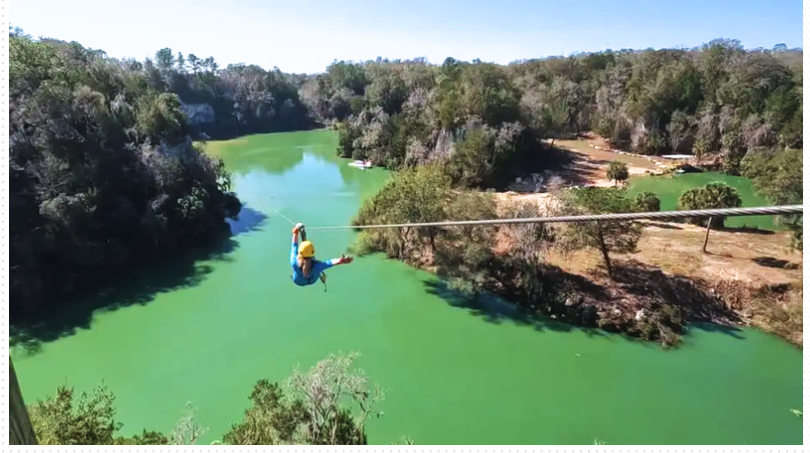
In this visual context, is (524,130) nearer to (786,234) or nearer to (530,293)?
(786,234)

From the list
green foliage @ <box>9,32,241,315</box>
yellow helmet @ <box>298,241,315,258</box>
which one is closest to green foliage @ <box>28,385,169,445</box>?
yellow helmet @ <box>298,241,315,258</box>

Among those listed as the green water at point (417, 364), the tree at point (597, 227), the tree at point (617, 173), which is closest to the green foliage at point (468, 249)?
the green water at point (417, 364)

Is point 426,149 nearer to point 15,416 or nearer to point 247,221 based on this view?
point 247,221

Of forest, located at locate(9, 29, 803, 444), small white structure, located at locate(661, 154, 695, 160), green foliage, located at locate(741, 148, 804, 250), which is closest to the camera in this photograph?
forest, located at locate(9, 29, 803, 444)

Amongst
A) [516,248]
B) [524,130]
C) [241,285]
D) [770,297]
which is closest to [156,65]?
[524,130]

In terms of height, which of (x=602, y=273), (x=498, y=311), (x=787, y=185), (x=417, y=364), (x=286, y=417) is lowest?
(x=417, y=364)

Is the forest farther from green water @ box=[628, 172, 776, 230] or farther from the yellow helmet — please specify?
the yellow helmet

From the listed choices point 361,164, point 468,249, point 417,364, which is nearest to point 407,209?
point 468,249
